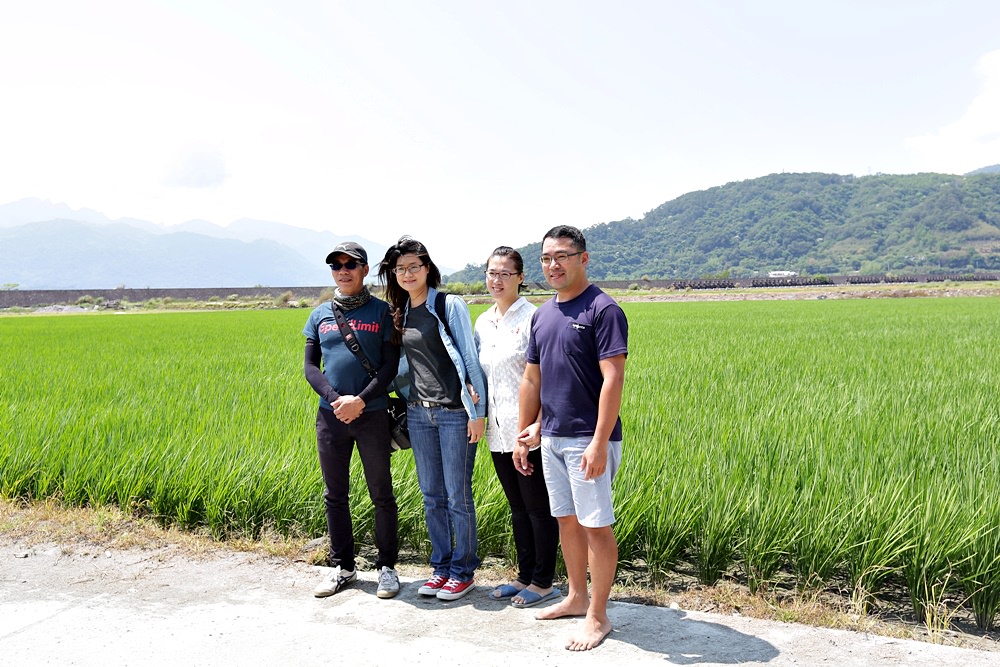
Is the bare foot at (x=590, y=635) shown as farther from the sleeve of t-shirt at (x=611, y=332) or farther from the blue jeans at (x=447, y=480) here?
the sleeve of t-shirt at (x=611, y=332)

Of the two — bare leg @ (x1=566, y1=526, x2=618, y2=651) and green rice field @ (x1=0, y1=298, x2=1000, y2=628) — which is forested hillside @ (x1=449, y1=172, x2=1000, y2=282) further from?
bare leg @ (x1=566, y1=526, x2=618, y2=651)

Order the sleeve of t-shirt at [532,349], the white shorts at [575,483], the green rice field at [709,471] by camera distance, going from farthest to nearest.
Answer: the green rice field at [709,471]
the sleeve of t-shirt at [532,349]
the white shorts at [575,483]

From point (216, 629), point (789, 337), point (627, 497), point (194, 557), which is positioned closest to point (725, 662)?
point (627, 497)

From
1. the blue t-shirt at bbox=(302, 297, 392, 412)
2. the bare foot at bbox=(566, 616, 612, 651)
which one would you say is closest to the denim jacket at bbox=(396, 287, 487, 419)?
the blue t-shirt at bbox=(302, 297, 392, 412)

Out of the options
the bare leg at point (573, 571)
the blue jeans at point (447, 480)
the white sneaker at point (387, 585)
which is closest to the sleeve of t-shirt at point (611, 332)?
the bare leg at point (573, 571)

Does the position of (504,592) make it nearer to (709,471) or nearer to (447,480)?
(447,480)

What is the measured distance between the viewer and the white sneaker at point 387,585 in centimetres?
330

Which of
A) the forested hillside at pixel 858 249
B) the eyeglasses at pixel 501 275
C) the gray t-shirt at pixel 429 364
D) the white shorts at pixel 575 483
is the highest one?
the forested hillside at pixel 858 249

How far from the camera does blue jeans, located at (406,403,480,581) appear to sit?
3287mm

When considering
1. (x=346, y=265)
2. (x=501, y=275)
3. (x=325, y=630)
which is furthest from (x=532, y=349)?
(x=325, y=630)

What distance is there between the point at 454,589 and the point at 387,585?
309mm

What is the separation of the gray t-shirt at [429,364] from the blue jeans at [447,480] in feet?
0.22

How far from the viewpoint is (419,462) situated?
3.39 meters

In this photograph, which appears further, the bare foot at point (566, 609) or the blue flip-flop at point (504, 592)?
the blue flip-flop at point (504, 592)
